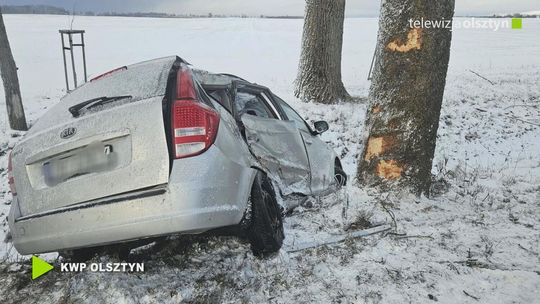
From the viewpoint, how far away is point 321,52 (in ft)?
31.6

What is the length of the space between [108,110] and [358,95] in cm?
967

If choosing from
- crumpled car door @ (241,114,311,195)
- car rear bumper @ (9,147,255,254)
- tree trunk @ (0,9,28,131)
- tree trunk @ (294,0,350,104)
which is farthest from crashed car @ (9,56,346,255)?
tree trunk @ (294,0,350,104)

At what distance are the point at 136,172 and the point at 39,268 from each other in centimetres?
128

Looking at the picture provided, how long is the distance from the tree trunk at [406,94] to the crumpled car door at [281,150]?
707 mm

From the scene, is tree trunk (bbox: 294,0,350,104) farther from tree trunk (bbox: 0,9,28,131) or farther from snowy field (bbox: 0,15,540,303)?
tree trunk (bbox: 0,9,28,131)

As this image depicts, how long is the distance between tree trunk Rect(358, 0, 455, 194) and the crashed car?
1.29 m

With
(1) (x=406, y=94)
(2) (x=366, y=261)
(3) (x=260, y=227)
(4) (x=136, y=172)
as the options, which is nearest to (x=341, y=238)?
(2) (x=366, y=261)

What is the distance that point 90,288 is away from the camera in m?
2.79

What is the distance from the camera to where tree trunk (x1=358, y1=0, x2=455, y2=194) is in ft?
12.2

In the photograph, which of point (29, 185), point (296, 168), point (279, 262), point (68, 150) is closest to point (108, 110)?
point (68, 150)

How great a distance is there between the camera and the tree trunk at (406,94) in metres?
3.71

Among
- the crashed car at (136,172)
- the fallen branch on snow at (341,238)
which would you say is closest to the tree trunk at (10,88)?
the crashed car at (136,172)

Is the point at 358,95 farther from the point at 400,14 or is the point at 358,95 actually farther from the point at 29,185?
the point at 29,185

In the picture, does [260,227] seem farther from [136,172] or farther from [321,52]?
[321,52]
